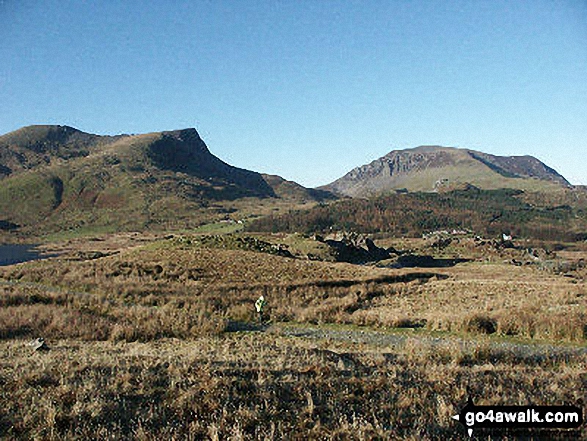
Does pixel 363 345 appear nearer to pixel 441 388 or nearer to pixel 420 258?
pixel 441 388

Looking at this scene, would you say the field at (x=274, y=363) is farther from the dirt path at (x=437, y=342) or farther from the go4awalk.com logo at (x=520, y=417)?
the go4awalk.com logo at (x=520, y=417)

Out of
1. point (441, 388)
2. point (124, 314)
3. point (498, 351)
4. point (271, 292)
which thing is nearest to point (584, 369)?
point (498, 351)

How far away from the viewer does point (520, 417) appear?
23.8 ft

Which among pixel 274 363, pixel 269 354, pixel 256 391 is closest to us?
pixel 256 391

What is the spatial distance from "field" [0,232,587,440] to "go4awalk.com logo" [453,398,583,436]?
0.20m

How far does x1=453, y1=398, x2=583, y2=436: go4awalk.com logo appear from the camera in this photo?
706 centimetres

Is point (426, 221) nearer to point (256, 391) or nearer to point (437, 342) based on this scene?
point (437, 342)

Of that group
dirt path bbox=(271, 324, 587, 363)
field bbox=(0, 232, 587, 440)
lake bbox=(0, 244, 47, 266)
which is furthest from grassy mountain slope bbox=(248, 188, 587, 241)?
dirt path bbox=(271, 324, 587, 363)

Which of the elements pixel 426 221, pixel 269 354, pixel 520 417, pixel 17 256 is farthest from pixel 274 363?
pixel 426 221

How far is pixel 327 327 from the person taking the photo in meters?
18.8

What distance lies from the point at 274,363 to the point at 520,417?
222 inches

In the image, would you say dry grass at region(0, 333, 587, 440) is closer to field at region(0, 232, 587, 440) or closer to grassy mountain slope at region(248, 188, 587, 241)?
field at region(0, 232, 587, 440)

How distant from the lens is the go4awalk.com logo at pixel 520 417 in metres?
7.06

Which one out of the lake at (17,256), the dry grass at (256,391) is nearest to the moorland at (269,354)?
the dry grass at (256,391)
